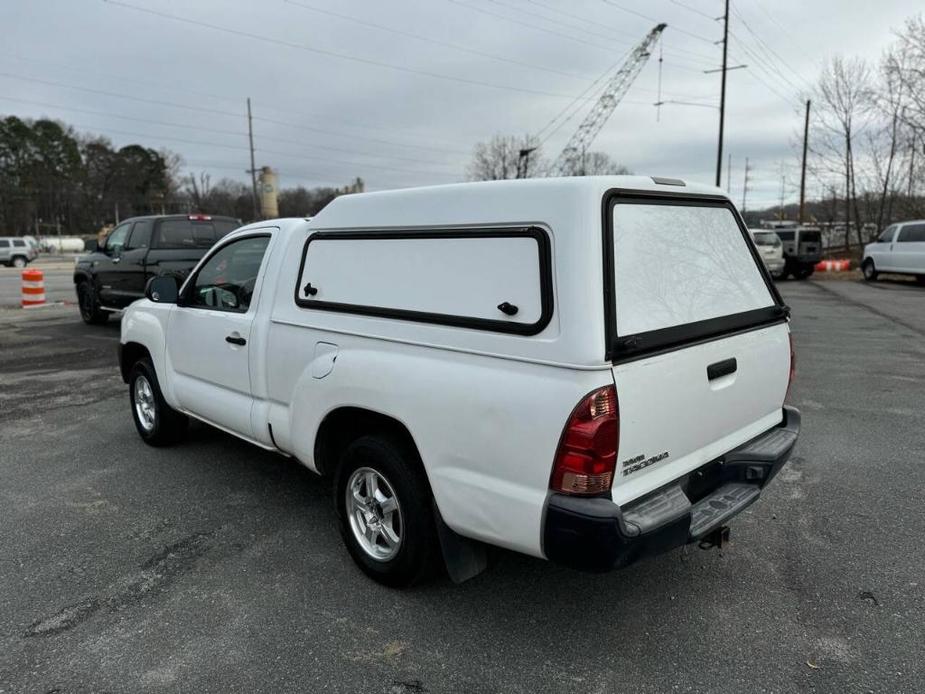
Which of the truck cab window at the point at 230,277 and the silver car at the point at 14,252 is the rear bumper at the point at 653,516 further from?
the silver car at the point at 14,252

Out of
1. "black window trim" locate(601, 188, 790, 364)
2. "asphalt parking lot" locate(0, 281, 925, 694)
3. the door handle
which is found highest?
"black window trim" locate(601, 188, 790, 364)

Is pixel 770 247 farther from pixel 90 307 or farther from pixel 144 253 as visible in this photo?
pixel 90 307

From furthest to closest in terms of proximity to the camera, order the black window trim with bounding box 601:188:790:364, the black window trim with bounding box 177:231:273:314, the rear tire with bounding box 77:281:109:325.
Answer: the rear tire with bounding box 77:281:109:325
the black window trim with bounding box 177:231:273:314
the black window trim with bounding box 601:188:790:364

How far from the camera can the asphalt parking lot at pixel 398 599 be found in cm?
263

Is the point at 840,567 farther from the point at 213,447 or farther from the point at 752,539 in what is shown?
the point at 213,447

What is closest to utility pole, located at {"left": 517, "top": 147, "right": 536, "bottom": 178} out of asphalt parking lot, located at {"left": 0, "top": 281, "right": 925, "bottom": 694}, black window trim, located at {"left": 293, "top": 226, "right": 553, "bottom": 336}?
asphalt parking lot, located at {"left": 0, "top": 281, "right": 925, "bottom": 694}

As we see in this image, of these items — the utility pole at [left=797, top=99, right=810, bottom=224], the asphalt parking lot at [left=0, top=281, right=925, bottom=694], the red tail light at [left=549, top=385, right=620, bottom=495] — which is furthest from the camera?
the utility pole at [left=797, top=99, right=810, bottom=224]

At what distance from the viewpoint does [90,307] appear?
12.9 metres

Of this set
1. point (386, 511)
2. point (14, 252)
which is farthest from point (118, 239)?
point (14, 252)

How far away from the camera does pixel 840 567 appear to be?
11.1 ft

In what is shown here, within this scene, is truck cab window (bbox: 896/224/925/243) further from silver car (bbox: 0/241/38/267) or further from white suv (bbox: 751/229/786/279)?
silver car (bbox: 0/241/38/267)

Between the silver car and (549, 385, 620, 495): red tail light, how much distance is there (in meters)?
46.4

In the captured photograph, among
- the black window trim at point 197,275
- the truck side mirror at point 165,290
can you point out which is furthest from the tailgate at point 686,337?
the truck side mirror at point 165,290

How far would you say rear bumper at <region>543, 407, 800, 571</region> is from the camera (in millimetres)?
2387
